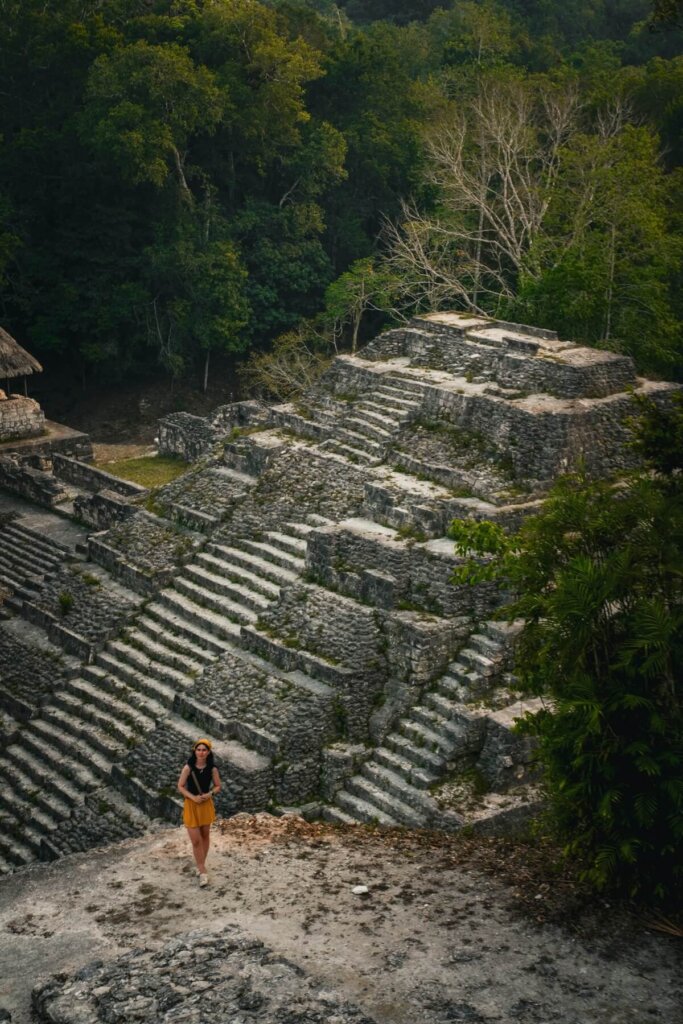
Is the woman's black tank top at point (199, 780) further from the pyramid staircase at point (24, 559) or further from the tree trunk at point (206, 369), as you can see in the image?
the tree trunk at point (206, 369)

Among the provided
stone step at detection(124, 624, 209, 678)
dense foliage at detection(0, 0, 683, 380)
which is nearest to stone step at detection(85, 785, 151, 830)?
stone step at detection(124, 624, 209, 678)

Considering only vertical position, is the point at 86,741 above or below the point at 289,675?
below

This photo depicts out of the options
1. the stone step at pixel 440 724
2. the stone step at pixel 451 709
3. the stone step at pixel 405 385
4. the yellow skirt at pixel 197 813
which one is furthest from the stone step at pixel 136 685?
the stone step at pixel 405 385

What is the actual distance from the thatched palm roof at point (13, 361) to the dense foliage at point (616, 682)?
19458 millimetres

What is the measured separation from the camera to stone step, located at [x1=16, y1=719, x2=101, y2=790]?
1905 centimetres

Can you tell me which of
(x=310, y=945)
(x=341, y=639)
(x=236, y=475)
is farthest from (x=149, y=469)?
(x=310, y=945)

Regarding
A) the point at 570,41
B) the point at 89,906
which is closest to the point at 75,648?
the point at 89,906

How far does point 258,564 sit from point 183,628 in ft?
4.50

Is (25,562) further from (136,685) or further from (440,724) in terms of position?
(440,724)

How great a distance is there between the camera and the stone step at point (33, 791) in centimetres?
1881

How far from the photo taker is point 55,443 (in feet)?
99.9

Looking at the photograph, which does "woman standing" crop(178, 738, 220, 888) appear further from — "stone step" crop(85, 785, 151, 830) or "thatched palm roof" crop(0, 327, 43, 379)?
"thatched palm roof" crop(0, 327, 43, 379)

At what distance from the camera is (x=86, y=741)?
19.8 metres

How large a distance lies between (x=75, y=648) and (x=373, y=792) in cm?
619
